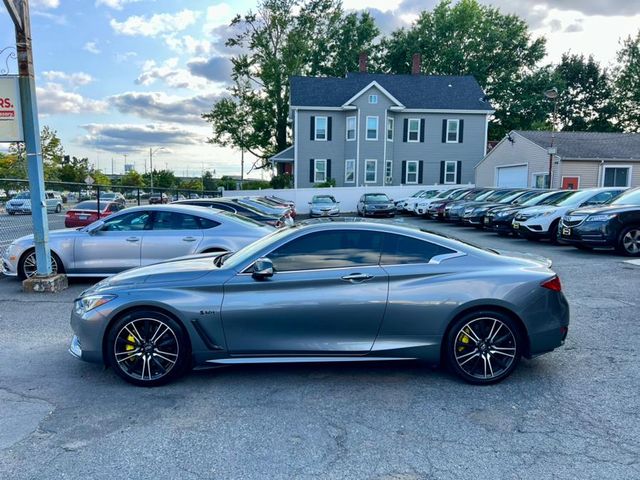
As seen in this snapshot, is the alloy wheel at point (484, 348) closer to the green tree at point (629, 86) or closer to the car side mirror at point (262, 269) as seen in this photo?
the car side mirror at point (262, 269)

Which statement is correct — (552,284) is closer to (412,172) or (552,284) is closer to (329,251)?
(329,251)

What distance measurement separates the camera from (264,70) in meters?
44.3

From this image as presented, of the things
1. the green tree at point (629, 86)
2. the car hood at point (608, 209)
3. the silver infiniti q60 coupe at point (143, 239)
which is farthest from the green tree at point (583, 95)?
the silver infiniti q60 coupe at point (143, 239)

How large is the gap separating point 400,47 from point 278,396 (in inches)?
2139

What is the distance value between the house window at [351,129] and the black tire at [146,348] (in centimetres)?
3280

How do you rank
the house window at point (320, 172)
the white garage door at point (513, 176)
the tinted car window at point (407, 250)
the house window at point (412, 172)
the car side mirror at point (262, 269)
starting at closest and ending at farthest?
the car side mirror at point (262, 269)
the tinted car window at point (407, 250)
the white garage door at point (513, 176)
the house window at point (320, 172)
the house window at point (412, 172)

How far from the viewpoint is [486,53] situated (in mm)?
→ 52062

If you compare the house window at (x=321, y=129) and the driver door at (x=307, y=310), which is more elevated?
the house window at (x=321, y=129)

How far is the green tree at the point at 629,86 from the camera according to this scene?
51.9 meters

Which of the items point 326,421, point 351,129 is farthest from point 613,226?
point 351,129

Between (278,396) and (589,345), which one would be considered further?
(589,345)

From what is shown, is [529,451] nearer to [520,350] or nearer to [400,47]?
[520,350]

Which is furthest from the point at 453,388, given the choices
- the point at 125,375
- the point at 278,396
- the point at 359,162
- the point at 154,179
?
the point at 154,179

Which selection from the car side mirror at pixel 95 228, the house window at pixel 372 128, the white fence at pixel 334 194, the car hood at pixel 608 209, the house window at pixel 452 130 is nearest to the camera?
the car side mirror at pixel 95 228
